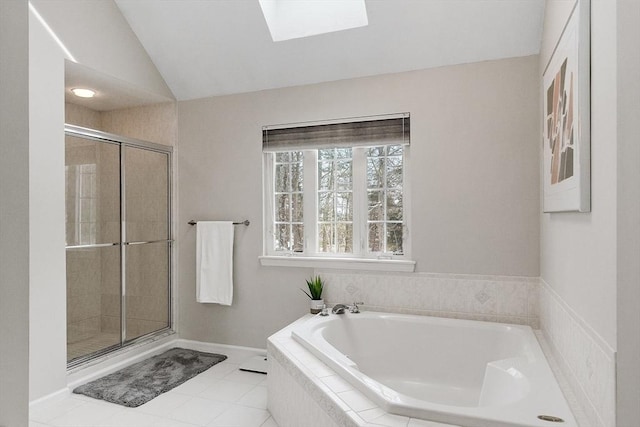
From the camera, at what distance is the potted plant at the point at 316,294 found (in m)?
3.04

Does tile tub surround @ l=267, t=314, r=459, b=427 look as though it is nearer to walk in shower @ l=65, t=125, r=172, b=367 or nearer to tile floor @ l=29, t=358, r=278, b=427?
tile floor @ l=29, t=358, r=278, b=427

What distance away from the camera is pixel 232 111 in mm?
3553

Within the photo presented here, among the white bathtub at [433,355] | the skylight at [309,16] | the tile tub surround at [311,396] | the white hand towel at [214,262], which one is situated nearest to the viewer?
the tile tub surround at [311,396]

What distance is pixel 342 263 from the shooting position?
3.16 meters

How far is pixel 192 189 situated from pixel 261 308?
48.6 inches

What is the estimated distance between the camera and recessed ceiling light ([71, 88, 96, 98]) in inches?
134

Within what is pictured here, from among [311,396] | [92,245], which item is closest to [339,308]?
[311,396]

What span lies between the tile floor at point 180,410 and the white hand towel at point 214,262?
2.58ft

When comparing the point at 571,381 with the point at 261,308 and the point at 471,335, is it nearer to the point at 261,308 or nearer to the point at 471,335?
the point at 471,335

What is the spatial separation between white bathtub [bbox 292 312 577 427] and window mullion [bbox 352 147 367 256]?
0.56 meters

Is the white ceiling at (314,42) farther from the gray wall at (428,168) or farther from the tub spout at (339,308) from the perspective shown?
the tub spout at (339,308)

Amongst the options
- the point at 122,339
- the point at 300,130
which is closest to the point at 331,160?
the point at 300,130
